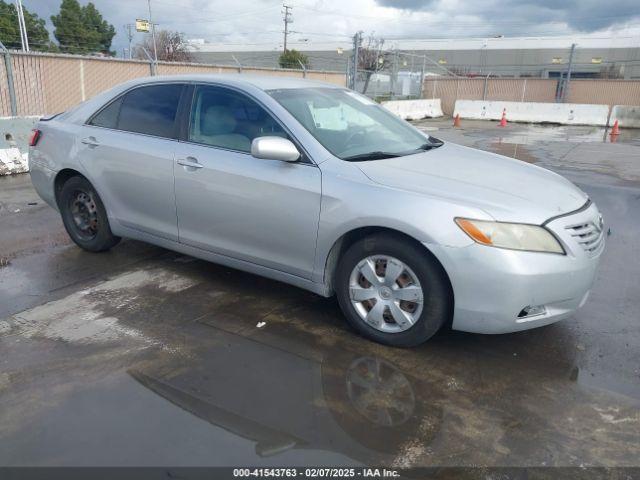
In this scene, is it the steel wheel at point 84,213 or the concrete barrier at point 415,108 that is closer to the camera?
the steel wheel at point 84,213

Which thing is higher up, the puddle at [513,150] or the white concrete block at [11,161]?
the white concrete block at [11,161]

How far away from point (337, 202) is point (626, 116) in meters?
23.6

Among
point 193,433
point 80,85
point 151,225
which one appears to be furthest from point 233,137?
point 80,85

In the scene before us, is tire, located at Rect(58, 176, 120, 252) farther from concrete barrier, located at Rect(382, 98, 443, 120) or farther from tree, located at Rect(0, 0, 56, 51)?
tree, located at Rect(0, 0, 56, 51)

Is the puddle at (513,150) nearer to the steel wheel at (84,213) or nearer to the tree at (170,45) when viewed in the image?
the steel wheel at (84,213)

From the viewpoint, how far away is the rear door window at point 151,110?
443cm

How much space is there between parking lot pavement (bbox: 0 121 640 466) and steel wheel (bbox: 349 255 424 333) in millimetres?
202

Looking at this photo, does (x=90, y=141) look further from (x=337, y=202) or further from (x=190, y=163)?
(x=337, y=202)

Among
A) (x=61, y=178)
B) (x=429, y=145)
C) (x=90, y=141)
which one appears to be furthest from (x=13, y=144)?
(x=429, y=145)

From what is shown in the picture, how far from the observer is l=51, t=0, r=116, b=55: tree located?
53.8 metres

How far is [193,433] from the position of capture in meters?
2.71

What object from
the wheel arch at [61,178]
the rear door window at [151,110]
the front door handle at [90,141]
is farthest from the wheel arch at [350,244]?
the wheel arch at [61,178]

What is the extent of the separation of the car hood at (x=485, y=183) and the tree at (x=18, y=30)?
156 feet

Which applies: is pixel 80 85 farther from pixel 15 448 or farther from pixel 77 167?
pixel 15 448
